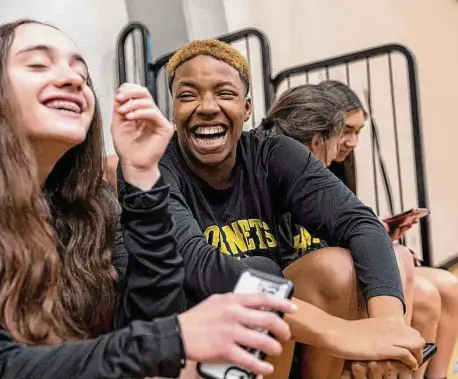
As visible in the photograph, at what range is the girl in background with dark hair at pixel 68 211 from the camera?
880 mm

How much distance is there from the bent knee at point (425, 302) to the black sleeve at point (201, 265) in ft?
2.44

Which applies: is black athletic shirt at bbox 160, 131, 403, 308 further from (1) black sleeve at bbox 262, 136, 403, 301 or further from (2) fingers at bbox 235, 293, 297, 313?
(2) fingers at bbox 235, 293, 297, 313

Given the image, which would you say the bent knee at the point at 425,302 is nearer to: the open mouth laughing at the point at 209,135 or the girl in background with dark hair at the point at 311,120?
the girl in background with dark hair at the point at 311,120

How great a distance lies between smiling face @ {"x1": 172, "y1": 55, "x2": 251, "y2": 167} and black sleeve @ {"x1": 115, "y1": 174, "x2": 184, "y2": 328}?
0.43 metres

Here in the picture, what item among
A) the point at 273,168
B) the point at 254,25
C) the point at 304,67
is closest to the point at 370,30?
the point at 254,25

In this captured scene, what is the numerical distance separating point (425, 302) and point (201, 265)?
0.81m

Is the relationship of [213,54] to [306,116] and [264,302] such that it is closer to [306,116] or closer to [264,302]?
[306,116]

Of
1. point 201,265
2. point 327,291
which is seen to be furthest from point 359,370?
point 201,265

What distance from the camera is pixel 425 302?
1630mm

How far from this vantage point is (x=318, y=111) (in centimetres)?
182

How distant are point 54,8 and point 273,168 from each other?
109 cm

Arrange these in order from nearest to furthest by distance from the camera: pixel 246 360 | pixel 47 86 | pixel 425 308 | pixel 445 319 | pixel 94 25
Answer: pixel 246 360
pixel 47 86
pixel 425 308
pixel 445 319
pixel 94 25

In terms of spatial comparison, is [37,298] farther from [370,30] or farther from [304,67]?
[370,30]

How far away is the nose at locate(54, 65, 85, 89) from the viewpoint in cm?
95
